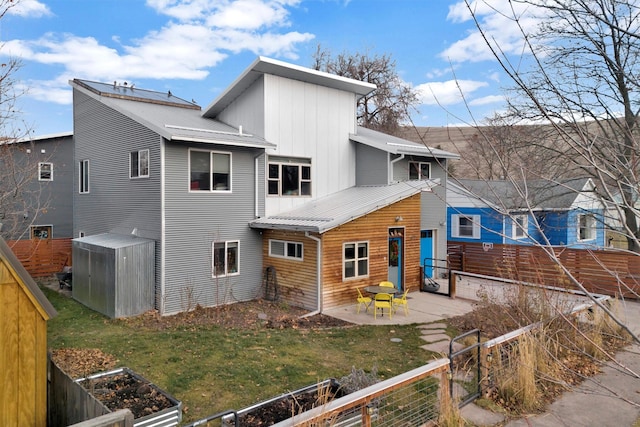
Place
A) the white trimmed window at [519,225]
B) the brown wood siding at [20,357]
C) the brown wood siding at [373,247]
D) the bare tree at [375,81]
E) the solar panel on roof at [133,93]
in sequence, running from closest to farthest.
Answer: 1. the white trimmed window at [519,225]
2. the brown wood siding at [20,357]
3. the brown wood siding at [373,247]
4. the solar panel on roof at [133,93]
5. the bare tree at [375,81]

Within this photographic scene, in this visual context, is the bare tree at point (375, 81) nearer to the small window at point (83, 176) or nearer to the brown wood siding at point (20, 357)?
the small window at point (83, 176)

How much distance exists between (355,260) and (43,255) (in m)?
13.7

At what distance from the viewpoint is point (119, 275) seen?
11.3 meters

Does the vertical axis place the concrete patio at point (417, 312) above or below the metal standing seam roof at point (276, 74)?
below

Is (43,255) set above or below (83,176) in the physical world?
below

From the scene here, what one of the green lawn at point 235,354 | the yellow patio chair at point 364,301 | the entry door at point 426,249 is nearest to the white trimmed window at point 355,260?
the yellow patio chair at point 364,301

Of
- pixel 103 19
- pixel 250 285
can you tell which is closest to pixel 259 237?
pixel 250 285

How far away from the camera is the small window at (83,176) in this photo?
51.5 feet

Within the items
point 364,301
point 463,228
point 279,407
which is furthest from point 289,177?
point 463,228

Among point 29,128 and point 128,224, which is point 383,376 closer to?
point 128,224

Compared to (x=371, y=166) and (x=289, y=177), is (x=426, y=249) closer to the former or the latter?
(x=371, y=166)

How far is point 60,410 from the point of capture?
5176mm

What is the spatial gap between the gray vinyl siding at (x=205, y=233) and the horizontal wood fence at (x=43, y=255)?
8.66 metres

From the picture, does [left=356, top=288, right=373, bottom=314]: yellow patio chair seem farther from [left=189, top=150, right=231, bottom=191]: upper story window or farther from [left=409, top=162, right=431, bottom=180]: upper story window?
[left=409, top=162, right=431, bottom=180]: upper story window
